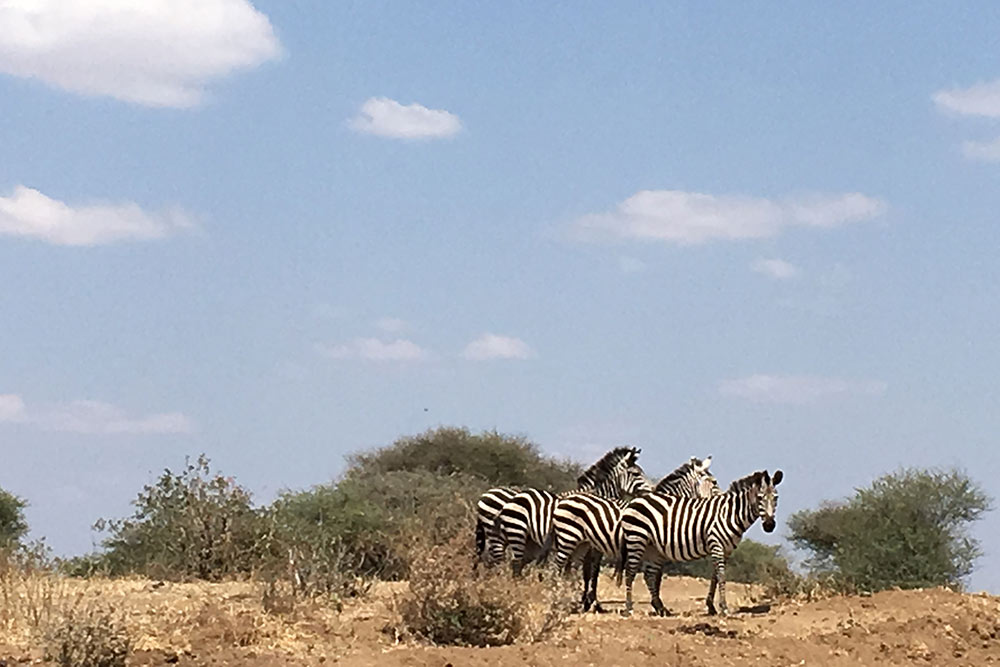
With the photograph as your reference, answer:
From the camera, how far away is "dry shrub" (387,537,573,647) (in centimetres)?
1112

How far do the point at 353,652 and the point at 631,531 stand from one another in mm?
5319

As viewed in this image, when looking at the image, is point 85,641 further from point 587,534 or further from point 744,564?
point 744,564

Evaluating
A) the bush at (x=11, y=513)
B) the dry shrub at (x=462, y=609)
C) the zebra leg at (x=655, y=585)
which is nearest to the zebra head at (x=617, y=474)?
the zebra leg at (x=655, y=585)

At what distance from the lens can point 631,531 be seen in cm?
1504

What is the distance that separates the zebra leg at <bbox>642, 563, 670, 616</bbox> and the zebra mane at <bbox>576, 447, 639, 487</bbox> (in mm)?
2863

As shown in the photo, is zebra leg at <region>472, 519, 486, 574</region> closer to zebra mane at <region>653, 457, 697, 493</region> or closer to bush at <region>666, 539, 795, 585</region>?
zebra mane at <region>653, 457, 697, 493</region>

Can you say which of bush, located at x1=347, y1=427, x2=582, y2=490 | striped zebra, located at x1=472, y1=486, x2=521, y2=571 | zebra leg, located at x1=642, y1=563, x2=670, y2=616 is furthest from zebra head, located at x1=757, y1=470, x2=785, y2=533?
bush, located at x1=347, y1=427, x2=582, y2=490

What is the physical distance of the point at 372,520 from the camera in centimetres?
2180

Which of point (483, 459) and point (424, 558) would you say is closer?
point (424, 558)

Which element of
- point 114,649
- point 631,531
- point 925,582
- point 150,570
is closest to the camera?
point 114,649

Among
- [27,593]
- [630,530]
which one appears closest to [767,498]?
[630,530]

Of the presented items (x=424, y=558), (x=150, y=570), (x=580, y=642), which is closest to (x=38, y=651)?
(x=424, y=558)

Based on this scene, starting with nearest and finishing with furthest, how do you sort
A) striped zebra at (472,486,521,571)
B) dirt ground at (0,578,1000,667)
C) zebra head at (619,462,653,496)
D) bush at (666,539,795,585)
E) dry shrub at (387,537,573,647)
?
dirt ground at (0,578,1000,667) → dry shrub at (387,537,573,647) → striped zebra at (472,486,521,571) → zebra head at (619,462,653,496) → bush at (666,539,795,585)

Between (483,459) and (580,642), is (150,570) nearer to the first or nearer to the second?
(580,642)
